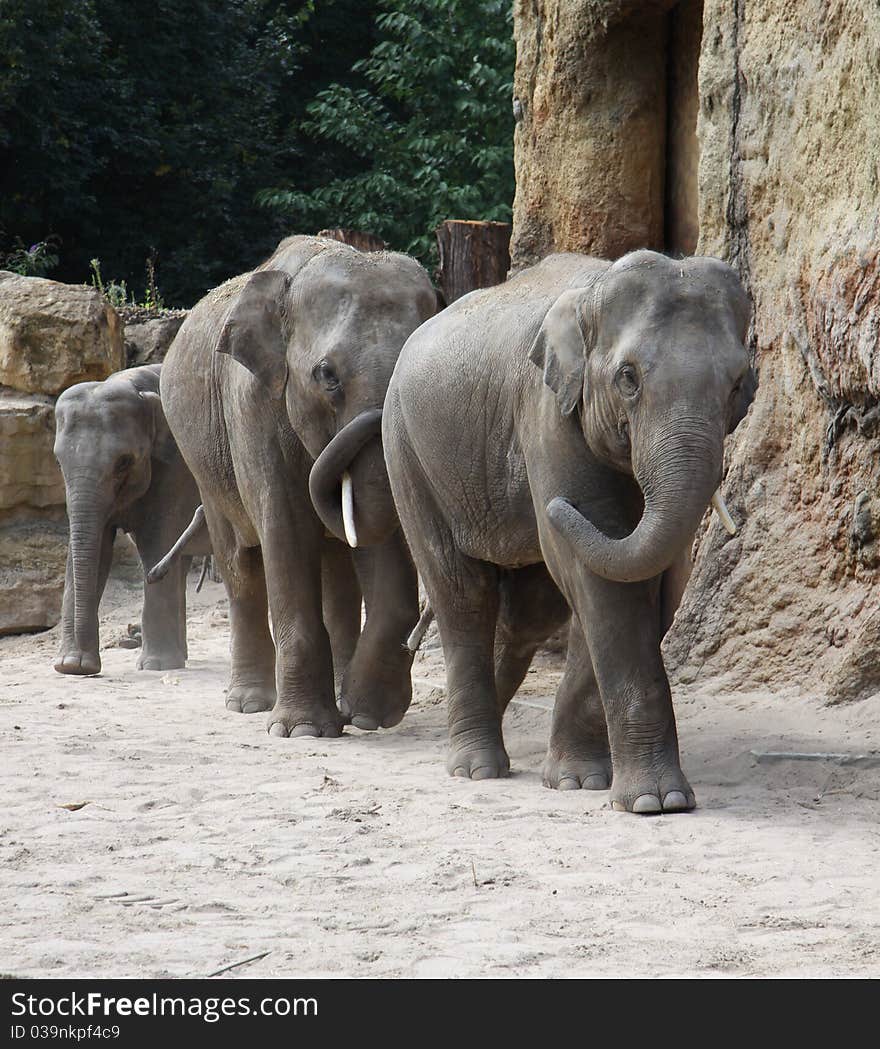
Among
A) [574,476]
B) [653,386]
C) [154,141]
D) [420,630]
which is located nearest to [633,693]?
[574,476]

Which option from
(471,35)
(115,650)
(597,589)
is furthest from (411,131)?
(597,589)

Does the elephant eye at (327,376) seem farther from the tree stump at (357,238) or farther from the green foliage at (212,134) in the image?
the green foliage at (212,134)

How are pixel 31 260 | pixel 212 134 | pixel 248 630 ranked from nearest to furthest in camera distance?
pixel 248 630, pixel 31 260, pixel 212 134

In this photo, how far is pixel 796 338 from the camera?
273 inches

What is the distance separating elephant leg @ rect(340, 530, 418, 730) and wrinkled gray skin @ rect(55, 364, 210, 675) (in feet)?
8.48

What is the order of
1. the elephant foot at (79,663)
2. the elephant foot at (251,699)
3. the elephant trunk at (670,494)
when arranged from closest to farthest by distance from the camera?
1. the elephant trunk at (670,494)
2. the elephant foot at (251,699)
3. the elephant foot at (79,663)

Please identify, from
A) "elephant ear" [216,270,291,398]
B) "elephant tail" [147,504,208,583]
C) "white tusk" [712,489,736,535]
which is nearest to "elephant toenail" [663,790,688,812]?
"white tusk" [712,489,736,535]

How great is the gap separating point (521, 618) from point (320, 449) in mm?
1143

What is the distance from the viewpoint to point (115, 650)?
431 inches

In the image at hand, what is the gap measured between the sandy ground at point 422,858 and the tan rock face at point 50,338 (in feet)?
Answer: 17.1

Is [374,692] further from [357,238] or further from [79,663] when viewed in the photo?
[357,238]

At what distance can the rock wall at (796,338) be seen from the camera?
6.42 m

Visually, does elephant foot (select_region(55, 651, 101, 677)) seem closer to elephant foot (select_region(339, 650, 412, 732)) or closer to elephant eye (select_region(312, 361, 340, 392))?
elephant foot (select_region(339, 650, 412, 732))

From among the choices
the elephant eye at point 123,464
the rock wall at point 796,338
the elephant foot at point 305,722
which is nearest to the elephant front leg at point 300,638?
the elephant foot at point 305,722
